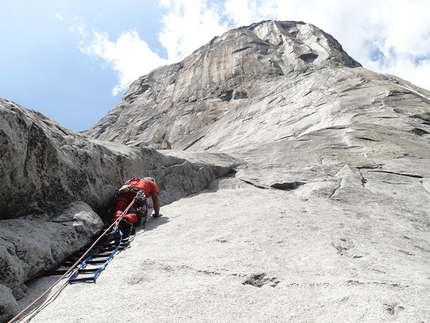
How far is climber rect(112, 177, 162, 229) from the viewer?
6309 mm

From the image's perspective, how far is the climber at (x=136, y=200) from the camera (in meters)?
6.31

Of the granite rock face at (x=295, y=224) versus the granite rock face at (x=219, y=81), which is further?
the granite rock face at (x=219, y=81)

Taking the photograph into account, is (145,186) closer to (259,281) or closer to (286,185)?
(286,185)

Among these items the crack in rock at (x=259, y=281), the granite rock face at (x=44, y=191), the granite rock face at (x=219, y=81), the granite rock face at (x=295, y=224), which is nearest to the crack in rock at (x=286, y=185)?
the granite rock face at (x=295, y=224)

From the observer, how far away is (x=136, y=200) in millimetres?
6578

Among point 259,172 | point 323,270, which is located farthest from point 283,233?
point 259,172

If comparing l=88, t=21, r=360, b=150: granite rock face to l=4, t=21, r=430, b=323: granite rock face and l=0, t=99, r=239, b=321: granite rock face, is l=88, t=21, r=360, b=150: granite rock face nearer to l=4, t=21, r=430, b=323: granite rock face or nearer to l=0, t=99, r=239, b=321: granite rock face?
l=4, t=21, r=430, b=323: granite rock face

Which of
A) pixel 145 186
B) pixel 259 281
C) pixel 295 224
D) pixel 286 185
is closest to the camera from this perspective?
pixel 259 281

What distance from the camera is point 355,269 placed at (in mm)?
3971

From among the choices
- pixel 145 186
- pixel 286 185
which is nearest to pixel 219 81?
pixel 286 185

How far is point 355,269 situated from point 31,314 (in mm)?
3132

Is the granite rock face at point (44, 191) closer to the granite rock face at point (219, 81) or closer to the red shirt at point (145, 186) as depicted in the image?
the red shirt at point (145, 186)

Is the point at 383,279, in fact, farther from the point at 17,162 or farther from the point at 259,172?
the point at 259,172

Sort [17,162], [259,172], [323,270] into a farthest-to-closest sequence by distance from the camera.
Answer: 1. [259,172]
2. [17,162]
3. [323,270]
